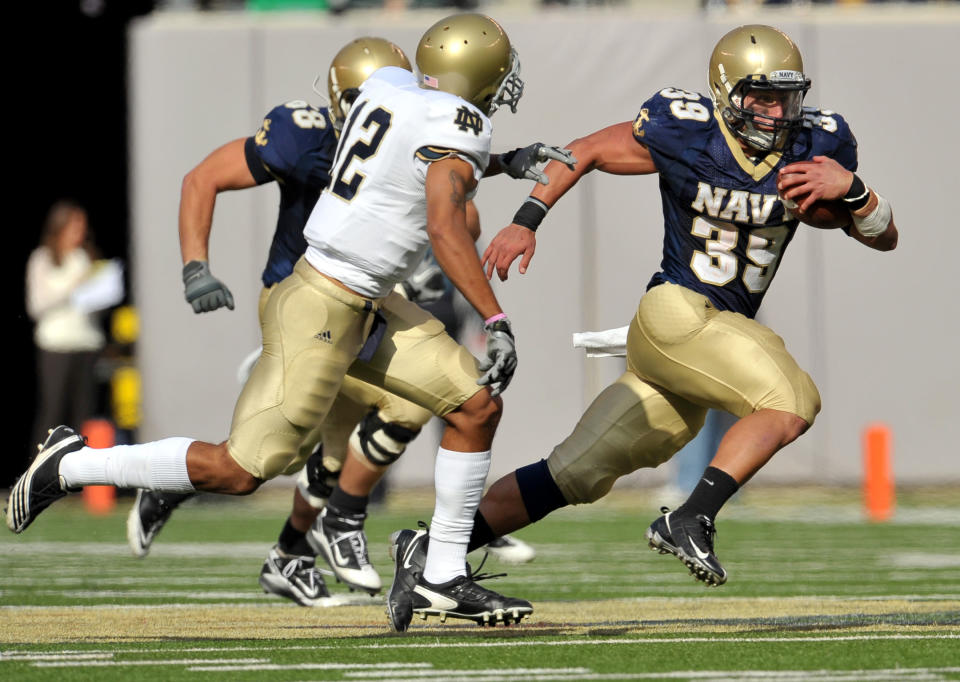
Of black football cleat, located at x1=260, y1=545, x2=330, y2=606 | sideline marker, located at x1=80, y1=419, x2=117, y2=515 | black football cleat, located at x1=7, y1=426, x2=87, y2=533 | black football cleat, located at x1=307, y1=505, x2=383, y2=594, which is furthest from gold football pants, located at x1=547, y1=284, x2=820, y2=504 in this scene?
sideline marker, located at x1=80, y1=419, x2=117, y2=515

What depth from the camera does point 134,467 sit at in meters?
4.75

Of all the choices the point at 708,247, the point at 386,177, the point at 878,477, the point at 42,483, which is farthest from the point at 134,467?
the point at 878,477

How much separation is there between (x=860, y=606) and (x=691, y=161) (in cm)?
155

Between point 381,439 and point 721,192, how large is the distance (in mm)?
1587

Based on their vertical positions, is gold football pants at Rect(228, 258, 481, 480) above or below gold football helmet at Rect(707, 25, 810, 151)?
below

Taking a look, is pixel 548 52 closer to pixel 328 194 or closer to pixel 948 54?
pixel 948 54

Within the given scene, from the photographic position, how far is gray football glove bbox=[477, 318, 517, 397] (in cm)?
446

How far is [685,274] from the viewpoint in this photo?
16.5 ft

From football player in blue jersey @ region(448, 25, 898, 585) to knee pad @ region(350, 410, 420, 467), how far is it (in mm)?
872

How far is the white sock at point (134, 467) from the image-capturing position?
472 cm

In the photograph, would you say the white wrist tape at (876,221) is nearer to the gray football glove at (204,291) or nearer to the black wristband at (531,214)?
the black wristband at (531,214)

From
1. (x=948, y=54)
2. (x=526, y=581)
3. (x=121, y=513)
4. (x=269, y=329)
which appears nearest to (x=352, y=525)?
(x=526, y=581)

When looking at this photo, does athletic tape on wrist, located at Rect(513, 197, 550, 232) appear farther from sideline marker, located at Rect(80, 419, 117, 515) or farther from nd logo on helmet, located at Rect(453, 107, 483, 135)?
sideline marker, located at Rect(80, 419, 117, 515)

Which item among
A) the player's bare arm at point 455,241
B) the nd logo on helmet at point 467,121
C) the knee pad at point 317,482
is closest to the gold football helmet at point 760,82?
the nd logo on helmet at point 467,121
